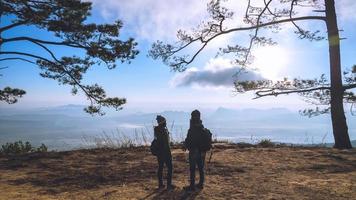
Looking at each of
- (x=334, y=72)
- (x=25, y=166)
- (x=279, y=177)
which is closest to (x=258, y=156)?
(x=279, y=177)

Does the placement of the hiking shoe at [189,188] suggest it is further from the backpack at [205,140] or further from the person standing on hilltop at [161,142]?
the backpack at [205,140]

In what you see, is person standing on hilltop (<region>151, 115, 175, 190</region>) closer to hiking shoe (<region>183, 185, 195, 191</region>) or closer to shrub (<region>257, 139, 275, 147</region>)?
hiking shoe (<region>183, 185, 195, 191</region>)

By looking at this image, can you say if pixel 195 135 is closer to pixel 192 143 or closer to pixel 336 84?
pixel 192 143

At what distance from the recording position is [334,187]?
9953mm

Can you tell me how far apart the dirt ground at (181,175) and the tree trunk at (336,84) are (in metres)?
1.60

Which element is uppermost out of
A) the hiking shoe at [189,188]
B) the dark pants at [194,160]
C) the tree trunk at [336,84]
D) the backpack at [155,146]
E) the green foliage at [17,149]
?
the tree trunk at [336,84]

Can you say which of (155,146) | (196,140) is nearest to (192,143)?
(196,140)

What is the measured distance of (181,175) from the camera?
11.4 meters

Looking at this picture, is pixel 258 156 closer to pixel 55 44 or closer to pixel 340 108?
pixel 340 108

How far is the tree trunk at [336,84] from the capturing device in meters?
16.8

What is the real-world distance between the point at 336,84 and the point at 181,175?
836 cm

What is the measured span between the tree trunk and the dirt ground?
1600 mm

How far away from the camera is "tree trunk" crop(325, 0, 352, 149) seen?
16812 mm

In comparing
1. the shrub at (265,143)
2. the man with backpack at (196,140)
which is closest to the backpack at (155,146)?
the man with backpack at (196,140)
